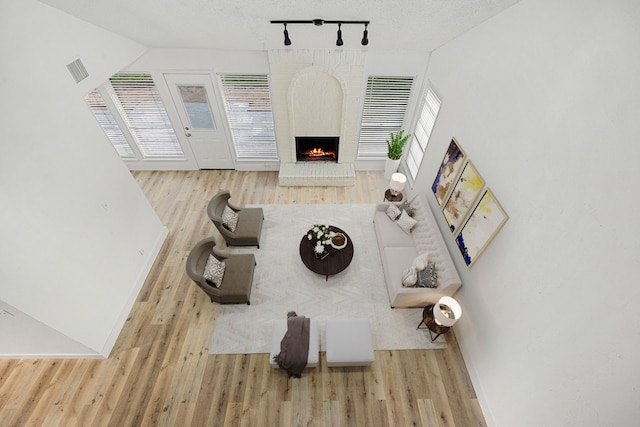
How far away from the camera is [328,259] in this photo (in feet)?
16.3

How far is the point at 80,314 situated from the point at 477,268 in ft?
17.3

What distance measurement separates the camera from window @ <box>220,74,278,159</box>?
5910 millimetres

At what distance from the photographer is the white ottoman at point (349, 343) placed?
12.8 feet

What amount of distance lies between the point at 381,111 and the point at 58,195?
5759mm

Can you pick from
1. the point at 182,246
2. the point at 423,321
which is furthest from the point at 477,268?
the point at 182,246

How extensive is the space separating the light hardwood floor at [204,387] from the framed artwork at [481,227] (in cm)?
143

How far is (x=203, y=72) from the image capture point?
18.6ft

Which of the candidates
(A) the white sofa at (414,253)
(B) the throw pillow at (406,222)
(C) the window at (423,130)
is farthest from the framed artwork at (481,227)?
(C) the window at (423,130)

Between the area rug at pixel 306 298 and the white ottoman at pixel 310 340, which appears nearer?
the white ottoman at pixel 310 340

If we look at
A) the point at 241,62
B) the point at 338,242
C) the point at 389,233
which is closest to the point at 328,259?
the point at 338,242

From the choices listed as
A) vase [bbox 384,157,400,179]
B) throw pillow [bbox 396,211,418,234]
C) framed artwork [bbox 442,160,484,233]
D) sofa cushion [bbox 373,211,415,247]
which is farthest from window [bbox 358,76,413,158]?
framed artwork [bbox 442,160,484,233]

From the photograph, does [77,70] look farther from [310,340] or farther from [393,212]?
[393,212]

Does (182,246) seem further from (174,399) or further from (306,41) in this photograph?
(306,41)

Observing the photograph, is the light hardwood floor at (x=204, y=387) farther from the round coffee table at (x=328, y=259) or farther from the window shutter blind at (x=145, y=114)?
the window shutter blind at (x=145, y=114)
